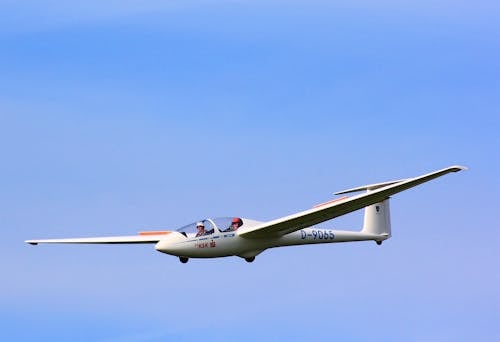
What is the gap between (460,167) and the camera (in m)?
27.0

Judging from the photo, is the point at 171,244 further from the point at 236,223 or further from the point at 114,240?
the point at 114,240

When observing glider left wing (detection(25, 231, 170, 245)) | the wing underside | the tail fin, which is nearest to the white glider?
glider left wing (detection(25, 231, 170, 245))

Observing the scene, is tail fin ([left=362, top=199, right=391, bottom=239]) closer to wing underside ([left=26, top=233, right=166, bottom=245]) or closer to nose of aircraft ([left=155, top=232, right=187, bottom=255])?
wing underside ([left=26, top=233, right=166, bottom=245])

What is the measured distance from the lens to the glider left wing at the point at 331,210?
88.9 ft

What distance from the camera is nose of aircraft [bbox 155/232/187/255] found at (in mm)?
27375

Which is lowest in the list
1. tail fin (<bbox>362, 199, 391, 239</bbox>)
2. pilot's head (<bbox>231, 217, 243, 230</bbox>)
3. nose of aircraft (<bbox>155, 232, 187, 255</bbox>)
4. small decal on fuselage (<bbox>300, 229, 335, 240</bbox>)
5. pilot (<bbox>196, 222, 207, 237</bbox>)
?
nose of aircraft (<bbox>155, 232, 187, 255</bbox>)

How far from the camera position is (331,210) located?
2780 centimetres

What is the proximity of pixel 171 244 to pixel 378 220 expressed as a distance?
11274 mm

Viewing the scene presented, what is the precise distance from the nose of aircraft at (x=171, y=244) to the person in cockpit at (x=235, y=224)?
1639mm

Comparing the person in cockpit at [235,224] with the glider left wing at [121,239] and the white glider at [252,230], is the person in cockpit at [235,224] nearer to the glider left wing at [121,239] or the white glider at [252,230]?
the white glider at [252,230]

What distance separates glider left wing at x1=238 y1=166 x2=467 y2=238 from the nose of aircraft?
2064mm

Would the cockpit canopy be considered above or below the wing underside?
below

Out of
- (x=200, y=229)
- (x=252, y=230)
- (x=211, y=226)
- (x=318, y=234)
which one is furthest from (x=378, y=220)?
(x=200, y=229)

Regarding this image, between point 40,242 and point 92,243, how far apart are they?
2.24 meters
